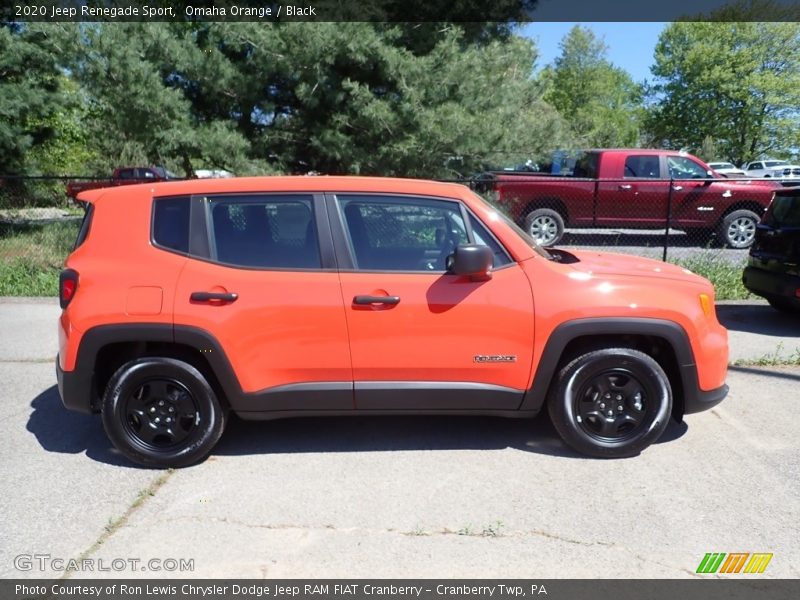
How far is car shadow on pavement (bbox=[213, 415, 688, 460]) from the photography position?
4.56m

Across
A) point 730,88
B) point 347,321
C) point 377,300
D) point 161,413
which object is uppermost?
point 730,88

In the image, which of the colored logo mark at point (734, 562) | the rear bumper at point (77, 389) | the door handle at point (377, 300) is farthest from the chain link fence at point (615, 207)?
the colored logo mark at point (734, 562)

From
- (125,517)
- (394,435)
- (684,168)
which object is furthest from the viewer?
(684,168)

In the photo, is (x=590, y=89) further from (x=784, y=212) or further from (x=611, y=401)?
(x=611, y=401)

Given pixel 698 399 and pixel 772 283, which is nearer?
pixel 698 399

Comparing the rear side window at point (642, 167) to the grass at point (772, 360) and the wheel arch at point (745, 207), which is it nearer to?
the wheel arch at point (745, 207)

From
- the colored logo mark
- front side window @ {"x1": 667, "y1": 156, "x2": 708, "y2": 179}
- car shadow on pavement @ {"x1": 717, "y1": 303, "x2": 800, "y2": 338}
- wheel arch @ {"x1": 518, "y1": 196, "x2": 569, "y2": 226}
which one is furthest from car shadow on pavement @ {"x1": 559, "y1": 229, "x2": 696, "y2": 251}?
the colored logo mark

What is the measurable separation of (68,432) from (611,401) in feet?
12.2

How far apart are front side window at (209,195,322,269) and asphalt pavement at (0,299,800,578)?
4.17 feet

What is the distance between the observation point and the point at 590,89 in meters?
56.3

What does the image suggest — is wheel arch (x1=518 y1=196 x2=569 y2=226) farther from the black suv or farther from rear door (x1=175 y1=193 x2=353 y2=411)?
rear door (x1=175 y1=193 x2=353 y2=411)

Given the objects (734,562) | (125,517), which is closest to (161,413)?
(125,517)
